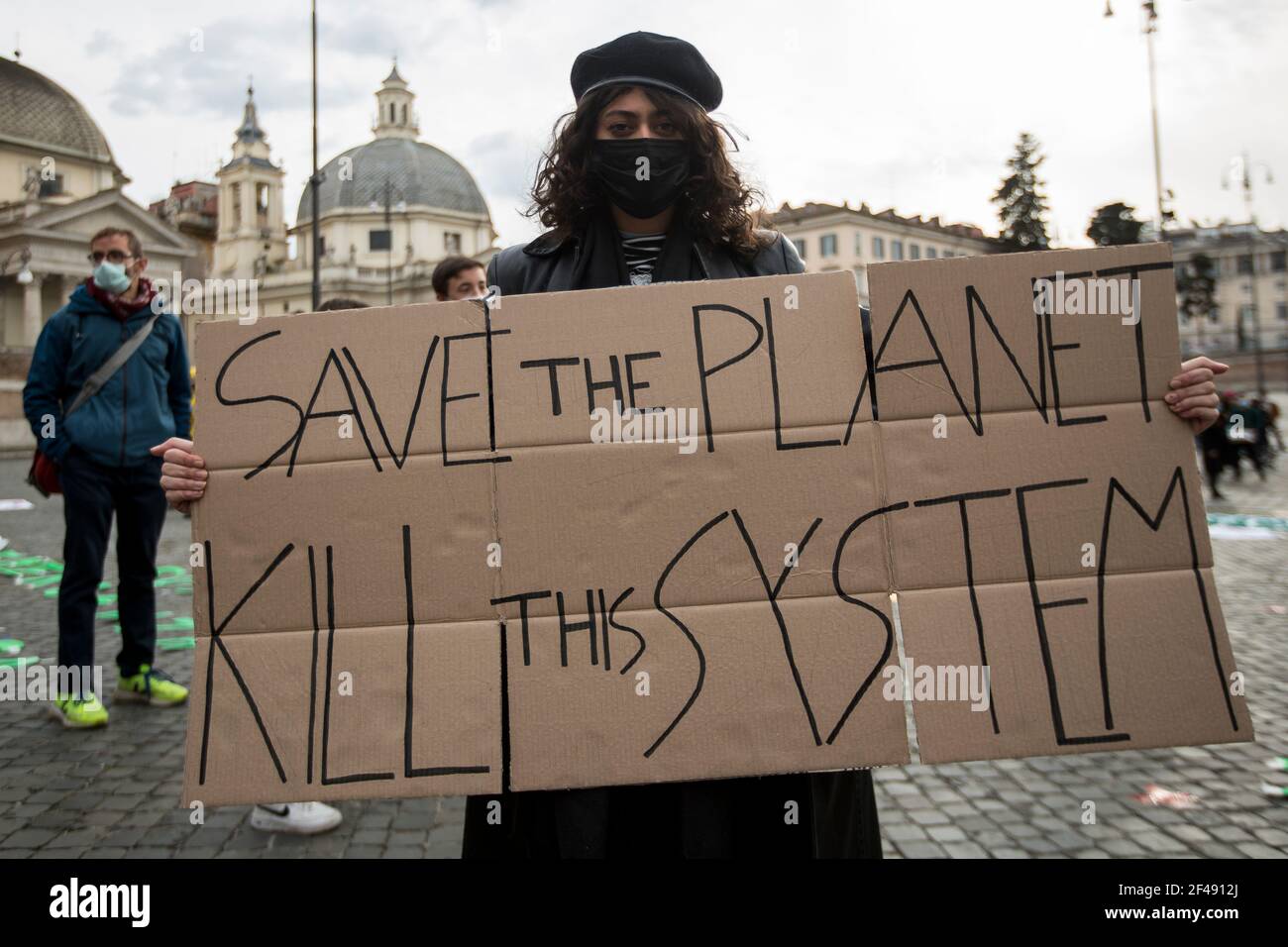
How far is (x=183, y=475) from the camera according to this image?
1.97 metres

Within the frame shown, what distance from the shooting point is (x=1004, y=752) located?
1.93 meters

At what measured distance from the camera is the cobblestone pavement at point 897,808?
3.22 meters

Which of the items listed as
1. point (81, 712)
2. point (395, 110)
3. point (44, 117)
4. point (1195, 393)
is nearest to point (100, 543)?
point (81, 712)

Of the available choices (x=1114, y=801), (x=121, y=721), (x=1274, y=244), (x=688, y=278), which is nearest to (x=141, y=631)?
(x=121, y=721)

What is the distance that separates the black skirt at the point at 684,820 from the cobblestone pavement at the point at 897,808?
135cm

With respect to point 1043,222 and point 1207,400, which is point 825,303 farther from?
point 1043,222

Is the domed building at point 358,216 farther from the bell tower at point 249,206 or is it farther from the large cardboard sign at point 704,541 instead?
the large cardboard sign at point 704,541

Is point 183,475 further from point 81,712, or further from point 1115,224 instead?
point 1115,224

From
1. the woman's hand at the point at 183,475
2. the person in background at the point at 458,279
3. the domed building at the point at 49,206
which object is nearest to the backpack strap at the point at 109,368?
the person in background at the point at 458,279

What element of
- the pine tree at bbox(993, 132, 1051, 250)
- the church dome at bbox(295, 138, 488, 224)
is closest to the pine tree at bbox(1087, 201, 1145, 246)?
the pine tree at bbox(993, 132, 1051, 250)

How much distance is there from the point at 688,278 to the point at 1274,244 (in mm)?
A: 100281

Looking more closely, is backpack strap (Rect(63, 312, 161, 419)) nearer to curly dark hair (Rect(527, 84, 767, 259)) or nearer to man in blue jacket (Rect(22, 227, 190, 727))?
Answer: man in blue jacket (Rect(22, 227, 190, 727))

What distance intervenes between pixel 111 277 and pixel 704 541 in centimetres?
371

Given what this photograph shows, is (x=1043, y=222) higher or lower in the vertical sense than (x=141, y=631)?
higher
